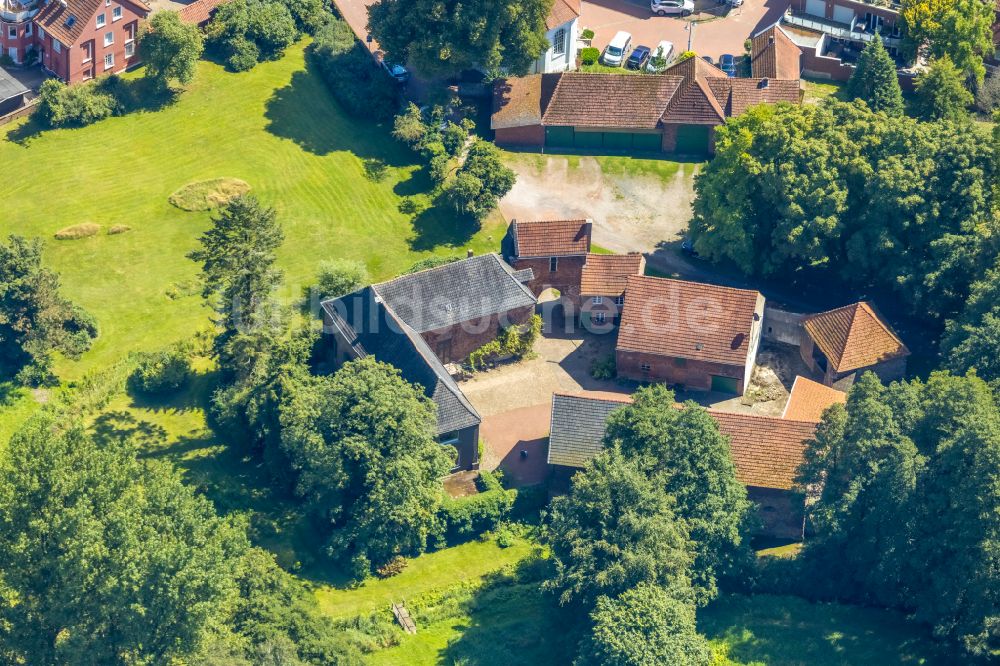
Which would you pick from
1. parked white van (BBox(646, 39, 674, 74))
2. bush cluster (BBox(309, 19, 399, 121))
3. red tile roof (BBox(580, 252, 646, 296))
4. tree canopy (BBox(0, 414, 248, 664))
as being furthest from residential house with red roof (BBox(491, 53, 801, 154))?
tree canopy (BBox(0, 414, 248, 664))

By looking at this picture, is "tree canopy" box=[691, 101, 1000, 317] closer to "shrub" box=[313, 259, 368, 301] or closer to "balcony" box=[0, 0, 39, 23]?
"shrub" box=[313, 259, 368, 301]

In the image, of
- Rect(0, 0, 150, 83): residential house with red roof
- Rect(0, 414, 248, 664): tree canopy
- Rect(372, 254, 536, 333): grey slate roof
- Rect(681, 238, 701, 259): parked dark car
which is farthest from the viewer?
Rect(0, 0, 150, 83): residential house with red roof

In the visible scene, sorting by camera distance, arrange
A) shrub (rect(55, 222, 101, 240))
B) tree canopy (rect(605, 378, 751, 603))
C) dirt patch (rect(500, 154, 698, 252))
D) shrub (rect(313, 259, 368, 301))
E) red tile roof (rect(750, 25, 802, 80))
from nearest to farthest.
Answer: tree canopy (rect(605, 378, 751, 603)) → shrub (rect(313, 259, 368, 301)) → shrub (rect(55, 222, 101, 240)) → dirt patch (rect(500, 154, 698, 252)) → red tile roof (rect(750, 25, 802, 80))

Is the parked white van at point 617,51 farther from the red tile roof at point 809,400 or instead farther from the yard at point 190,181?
the red tile roof at point 809,400

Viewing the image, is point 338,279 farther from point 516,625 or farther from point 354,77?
point 516,625

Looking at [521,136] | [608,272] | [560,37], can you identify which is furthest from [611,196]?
[560,37]

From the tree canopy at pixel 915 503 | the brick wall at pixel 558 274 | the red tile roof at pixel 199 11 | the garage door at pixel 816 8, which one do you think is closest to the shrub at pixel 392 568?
the tree canopy at pixel 915 503

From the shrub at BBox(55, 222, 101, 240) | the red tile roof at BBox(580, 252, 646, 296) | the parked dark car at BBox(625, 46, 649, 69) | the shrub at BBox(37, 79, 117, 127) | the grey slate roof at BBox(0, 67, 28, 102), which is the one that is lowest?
the shrub at BBox(55, 222, 101, 240)
